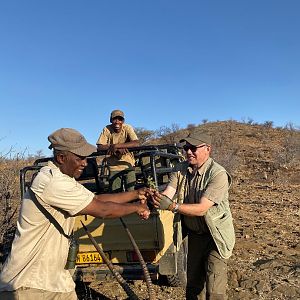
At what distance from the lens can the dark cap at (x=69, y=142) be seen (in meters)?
2.89

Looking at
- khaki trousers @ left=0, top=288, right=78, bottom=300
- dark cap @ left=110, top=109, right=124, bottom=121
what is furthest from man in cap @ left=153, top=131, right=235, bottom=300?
dark cap @ left=110, top=109, right=124, bottom=121

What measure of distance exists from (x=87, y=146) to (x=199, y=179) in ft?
5.40

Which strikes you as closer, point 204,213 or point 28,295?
point 28,295

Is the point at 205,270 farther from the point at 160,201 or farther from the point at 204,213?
the point at 160,201

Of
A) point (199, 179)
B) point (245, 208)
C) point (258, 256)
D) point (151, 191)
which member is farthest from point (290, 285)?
point (245, 208)

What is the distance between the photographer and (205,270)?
14.5 feet

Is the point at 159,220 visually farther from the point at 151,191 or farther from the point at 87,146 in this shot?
the point at 87,146

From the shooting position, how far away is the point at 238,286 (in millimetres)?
6246

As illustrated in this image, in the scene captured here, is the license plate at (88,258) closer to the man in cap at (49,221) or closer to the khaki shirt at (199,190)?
the khaki shirt at (199,190)

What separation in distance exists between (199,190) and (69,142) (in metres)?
1.74

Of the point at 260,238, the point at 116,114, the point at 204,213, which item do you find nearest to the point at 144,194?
the point at 204,213

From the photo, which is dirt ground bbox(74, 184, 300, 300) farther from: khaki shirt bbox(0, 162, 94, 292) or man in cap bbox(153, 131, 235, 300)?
khaki shirt bbox(0, 162, 94, 292)

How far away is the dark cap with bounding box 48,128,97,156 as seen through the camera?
289cm

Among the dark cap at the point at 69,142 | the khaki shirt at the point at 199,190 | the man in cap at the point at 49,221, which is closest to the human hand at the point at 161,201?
the khaki shirt at the point at 199,190
